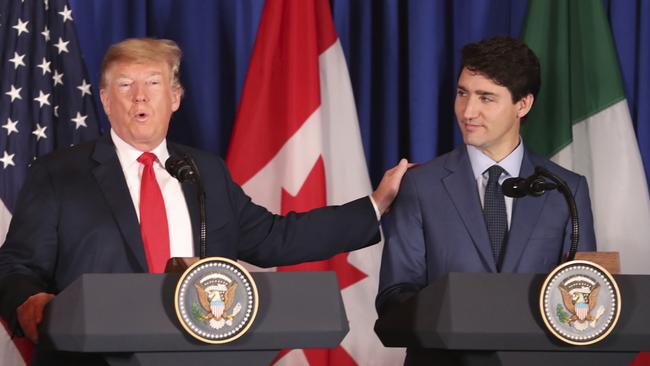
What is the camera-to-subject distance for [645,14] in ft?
14.6

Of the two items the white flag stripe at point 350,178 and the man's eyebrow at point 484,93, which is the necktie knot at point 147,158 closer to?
the man's eyebrow at point 484,93

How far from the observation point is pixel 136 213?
3.07m

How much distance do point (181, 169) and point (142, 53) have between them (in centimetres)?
73

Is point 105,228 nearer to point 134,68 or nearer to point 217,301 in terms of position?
point 134,68

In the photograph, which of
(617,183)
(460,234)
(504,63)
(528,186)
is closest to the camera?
(528,186)

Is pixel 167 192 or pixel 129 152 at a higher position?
pixel 129 152

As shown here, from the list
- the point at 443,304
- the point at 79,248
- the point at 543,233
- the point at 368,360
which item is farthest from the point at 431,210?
the point at 368,360

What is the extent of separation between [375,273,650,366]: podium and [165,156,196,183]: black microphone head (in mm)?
621

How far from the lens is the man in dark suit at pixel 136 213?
9.90 ft

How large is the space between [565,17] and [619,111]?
0.44 m

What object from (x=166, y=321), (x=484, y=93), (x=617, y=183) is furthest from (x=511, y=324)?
(x=617, y=183)

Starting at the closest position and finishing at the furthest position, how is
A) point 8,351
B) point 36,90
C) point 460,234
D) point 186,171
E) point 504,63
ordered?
point 186,171 → point 460,234 → point 504,63 → point 8,351 → point 36,90

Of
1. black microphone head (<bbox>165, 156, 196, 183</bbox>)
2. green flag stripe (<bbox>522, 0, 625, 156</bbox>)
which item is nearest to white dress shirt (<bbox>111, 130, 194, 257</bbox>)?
black microphone head (<bbox>165, 156, 196, 183</bbox>)

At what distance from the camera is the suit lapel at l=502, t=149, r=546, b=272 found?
309 cm
